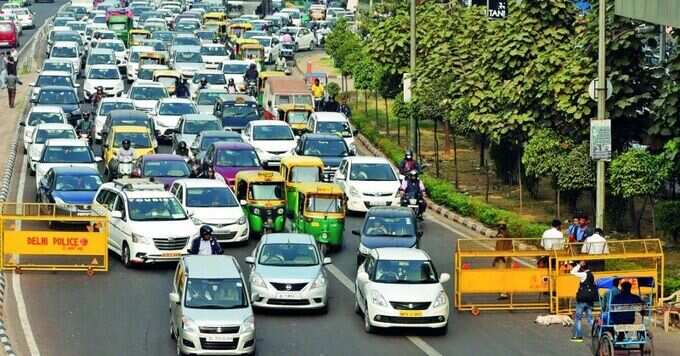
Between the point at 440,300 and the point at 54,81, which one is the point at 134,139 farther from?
the point at 440,300

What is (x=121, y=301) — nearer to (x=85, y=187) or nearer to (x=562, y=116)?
(x=85, y=187)

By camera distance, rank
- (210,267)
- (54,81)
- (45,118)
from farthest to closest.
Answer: (54,81) < (45,118) < (210,267)

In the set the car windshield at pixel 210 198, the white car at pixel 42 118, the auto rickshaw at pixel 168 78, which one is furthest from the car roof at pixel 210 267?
the auto rickshaw at pixel 168 78

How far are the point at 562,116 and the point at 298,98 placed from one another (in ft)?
62.0

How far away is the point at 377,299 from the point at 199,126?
24.2m

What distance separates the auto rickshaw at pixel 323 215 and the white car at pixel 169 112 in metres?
18.8

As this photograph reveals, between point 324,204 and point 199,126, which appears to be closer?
point 324,204

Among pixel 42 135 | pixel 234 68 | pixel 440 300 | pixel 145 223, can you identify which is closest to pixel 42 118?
pixel 42 135

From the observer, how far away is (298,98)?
62.4 m

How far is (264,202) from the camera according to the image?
42.7m

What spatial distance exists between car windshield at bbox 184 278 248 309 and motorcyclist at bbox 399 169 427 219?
45.9 feet

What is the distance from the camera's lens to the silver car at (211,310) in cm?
2978

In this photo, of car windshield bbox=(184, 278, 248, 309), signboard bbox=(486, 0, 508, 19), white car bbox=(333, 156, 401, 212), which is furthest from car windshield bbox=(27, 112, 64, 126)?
car windshield bbox=(184, 278, 248, 309)

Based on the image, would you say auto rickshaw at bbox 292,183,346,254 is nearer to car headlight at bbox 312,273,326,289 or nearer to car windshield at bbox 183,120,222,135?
car headlight at bbox 312,273,326,289
